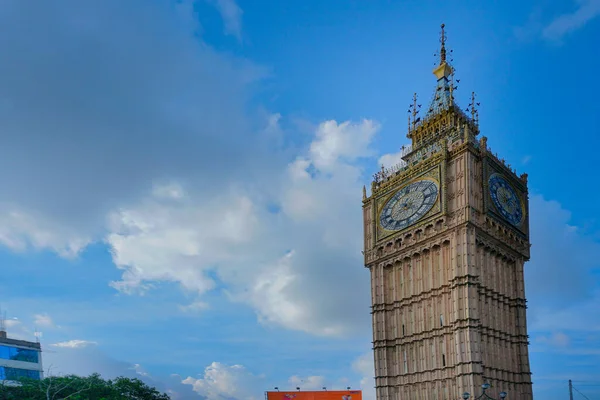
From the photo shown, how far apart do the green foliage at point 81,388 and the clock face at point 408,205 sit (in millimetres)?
39303

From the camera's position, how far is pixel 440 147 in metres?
78.9

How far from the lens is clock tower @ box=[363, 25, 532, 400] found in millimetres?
65062

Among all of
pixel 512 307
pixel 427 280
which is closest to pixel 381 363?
pixel 427 280

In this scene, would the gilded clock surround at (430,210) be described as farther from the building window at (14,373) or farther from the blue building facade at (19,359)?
the blue building facade at (19,359)

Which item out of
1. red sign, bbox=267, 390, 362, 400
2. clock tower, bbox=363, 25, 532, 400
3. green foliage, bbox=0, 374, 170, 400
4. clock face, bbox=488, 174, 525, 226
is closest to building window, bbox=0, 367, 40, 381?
green foliage, bbox=0, 374, 170, 400

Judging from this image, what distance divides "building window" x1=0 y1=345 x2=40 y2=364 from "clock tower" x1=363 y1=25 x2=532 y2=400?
66688 mm

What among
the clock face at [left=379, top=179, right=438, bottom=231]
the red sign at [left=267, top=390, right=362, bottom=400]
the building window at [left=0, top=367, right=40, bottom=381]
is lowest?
the red sign at [left=267, top=390, right=362, bottom=400]

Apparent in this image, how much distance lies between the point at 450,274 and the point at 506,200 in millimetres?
14197

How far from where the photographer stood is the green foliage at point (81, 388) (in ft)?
235

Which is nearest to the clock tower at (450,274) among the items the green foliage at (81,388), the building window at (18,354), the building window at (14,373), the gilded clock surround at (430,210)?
the gilded clock surround at (430,210)

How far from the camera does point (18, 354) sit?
4119 inches

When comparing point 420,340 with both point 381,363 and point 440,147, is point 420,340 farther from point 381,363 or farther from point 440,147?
point 440,147

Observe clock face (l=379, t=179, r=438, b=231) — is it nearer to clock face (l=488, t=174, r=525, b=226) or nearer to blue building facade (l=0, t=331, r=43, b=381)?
clock face (l=488, t=174, r=525, b=226)

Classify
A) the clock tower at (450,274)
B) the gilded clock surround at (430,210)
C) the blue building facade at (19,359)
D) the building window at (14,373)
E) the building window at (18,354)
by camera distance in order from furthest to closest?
the building window at (18,354) < the blue building facade at (19,359) < the building window at (14,373) < the gilded clock surround at (430,210) < the clock tower at (450,274)
